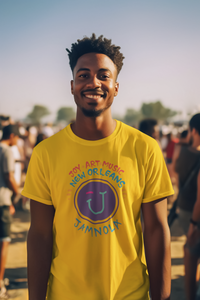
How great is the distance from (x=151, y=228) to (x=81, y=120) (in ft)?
2.18

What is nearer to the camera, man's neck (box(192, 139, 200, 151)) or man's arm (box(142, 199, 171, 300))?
man's arm (box(142, 199, 171, 300))

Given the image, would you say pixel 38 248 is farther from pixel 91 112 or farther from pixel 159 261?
pixel 91 112

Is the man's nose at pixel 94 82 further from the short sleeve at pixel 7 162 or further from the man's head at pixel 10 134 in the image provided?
the man's head at pixel 10 134

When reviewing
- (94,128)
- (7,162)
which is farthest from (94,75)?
(7,162)

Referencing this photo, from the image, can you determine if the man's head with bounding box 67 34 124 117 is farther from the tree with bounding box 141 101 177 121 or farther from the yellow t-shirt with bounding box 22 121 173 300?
the tree with bounding box 141 101 177 121

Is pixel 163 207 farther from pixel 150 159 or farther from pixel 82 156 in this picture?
pixel 82 156

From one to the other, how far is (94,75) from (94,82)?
4 centimetres

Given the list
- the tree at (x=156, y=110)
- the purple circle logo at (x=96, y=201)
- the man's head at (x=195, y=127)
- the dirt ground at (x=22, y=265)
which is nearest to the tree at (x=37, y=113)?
the tree at (x=156, y=110)

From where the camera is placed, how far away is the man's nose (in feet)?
4.49

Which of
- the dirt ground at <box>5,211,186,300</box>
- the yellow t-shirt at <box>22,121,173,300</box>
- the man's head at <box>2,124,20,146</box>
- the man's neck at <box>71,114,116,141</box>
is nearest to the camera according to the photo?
the yellow t-shirt at <box>22,121,173,300</box>

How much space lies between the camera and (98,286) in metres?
1.34

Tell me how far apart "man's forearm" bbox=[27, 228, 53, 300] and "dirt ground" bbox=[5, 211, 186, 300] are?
6.76ft

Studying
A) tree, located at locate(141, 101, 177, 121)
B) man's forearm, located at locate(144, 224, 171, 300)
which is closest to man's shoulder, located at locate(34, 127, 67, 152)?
man's forearm, located at locate(144, 224, 171, 300)

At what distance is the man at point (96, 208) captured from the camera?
1.34m
